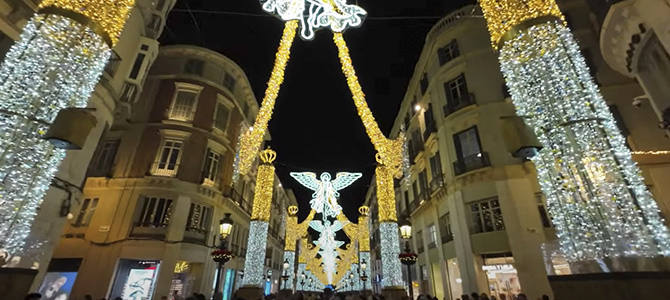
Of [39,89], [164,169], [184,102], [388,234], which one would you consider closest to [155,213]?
[164,169]

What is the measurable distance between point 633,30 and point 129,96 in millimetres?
18288

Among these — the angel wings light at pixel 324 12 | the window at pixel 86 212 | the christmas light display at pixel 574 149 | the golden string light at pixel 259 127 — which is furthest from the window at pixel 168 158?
the christmas light display at pixel 574 149

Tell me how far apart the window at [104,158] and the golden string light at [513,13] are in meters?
21.0

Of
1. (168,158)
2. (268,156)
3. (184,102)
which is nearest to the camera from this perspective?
(268,156)

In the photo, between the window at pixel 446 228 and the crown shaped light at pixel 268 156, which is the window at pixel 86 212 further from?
the window at pixel 446 228

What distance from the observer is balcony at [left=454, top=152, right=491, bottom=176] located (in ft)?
50.4

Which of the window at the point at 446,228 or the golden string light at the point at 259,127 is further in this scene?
the window at the point at 446,228

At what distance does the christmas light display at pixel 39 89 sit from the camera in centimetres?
379

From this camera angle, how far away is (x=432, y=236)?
67.8 feet

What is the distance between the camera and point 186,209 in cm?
1756

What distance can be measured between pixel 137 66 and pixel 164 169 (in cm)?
769

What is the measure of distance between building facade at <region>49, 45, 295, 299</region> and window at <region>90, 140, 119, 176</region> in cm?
5

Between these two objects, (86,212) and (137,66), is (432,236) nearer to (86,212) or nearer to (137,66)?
(137,66)

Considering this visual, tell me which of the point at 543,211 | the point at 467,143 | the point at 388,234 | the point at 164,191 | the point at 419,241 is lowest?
the point at 388,234
